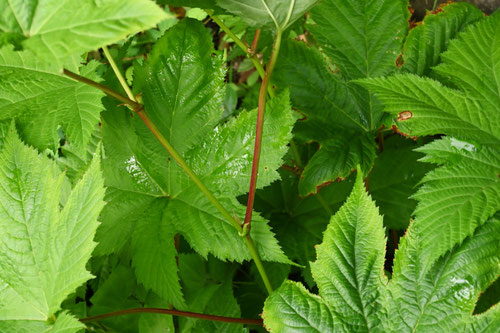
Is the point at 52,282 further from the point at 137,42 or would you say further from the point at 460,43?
the point at 137,42

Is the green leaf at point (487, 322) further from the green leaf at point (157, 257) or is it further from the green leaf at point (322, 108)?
the green leaf at point (157, 257)

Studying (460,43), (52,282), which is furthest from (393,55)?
(52,282)

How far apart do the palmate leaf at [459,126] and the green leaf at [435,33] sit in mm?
163

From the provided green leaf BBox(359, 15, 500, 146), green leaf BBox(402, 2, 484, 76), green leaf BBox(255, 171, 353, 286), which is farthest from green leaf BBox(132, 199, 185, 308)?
green leaf BBox(402, 2, 484, 76)

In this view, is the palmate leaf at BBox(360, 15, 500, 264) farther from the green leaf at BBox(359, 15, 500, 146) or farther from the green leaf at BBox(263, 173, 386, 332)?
the green leaf at BBox(263, 173, 386, 332)

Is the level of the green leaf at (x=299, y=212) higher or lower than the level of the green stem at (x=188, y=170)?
lower

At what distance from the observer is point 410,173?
59.7 inches

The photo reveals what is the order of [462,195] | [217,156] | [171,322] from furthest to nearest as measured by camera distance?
[171,322] → [217,156] → [462,195]

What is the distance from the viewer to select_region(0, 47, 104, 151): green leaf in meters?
1.18

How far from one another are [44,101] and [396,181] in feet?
3.89

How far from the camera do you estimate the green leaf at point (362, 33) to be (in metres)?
1.35

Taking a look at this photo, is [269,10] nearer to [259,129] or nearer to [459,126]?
[259,129]

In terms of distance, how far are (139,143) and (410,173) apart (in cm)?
95

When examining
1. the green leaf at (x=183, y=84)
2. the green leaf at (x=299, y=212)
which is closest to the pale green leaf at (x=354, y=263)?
the green leaf at (x=299, y=212)
